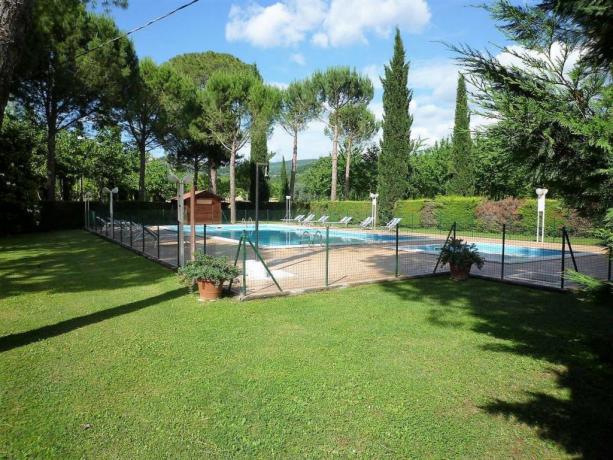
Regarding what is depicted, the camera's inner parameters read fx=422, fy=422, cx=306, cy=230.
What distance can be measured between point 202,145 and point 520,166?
30.5 metres

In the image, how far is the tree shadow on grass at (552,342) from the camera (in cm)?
292

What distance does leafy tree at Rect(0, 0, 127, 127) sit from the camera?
3.55m

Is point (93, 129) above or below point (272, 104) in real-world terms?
below

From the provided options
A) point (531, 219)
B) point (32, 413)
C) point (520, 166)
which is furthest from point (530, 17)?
point (531, 219)

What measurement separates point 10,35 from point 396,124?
74.5 feet

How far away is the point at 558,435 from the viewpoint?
2814 mm

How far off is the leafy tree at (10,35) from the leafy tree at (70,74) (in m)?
17.2

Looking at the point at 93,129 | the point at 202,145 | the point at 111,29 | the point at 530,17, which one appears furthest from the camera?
the point at 202,145

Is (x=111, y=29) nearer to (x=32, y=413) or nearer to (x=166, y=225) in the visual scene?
(x=166, y=225)

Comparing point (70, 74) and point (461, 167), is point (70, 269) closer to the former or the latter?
point (70, 74)

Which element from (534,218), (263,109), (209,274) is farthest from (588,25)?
(263,109)

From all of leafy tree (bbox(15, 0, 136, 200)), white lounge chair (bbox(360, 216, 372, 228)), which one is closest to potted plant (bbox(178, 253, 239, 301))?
leafy tree (bbox(15, 0, 136, 200))

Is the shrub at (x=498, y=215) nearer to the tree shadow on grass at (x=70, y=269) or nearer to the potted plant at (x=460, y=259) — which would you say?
the potted plant at (x=460, y=259)

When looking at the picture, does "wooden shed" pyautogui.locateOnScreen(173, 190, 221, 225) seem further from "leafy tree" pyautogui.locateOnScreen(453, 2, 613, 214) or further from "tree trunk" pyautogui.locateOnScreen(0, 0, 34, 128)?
"leafy tree" pyautogui.locateOnScreen(453, 2, 613, 214)
